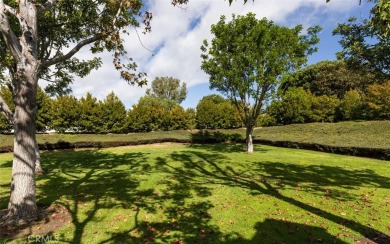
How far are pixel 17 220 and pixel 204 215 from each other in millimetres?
4791

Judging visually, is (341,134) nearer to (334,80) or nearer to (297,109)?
(297,109)

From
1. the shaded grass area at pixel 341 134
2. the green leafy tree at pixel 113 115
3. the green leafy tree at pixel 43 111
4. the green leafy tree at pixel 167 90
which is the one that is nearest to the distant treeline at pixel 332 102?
the shaded grass area at pixel 341 134

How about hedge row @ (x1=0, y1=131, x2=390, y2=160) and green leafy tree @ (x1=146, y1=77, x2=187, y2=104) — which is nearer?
hedge row @ (x1=0, y1=131, x2=390, y2=160)

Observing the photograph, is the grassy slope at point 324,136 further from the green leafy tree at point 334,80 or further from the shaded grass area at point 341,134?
the green leafy tree at point 334,80

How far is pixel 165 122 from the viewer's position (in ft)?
115

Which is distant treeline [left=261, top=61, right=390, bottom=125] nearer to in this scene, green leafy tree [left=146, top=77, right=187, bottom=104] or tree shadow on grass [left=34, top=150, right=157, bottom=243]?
tree shadow on grass [left=34, top=150, right=157, bottom=243]

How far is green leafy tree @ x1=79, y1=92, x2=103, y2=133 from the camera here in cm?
2936

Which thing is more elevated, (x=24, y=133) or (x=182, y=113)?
(x=182, y=113)

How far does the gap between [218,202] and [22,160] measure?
5.74 metres

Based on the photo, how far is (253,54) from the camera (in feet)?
60.1

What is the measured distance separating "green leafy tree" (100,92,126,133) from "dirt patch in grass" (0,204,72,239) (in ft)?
80.2

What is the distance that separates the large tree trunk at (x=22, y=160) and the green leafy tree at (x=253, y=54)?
47.5 feet

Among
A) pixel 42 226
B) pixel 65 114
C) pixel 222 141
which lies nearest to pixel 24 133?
pixel 42 226

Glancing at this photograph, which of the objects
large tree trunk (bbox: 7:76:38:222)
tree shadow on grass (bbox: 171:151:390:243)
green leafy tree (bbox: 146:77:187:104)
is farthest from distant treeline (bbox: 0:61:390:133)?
green leafy tree (bbox: 146:77:187:104)
